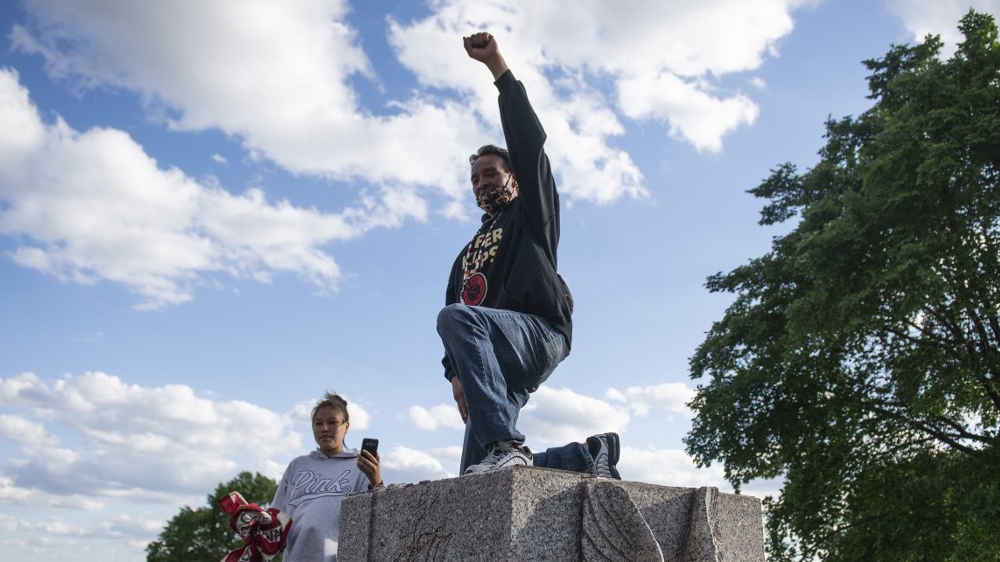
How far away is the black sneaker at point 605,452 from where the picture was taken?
146 inches

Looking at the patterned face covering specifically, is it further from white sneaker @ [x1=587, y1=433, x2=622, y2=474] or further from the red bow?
the red bow

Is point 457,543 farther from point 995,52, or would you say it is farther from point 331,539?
point 995,52

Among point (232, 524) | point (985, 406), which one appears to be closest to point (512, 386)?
point (232, 524)

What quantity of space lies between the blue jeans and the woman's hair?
1666 mm

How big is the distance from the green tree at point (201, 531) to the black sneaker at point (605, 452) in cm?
3580

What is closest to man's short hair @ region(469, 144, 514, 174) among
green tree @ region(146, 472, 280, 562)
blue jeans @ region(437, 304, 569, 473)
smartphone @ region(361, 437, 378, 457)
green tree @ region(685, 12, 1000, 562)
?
blue jeans @ region(437, 304, 569, 473)

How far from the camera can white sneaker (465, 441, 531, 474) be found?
11.0 feet

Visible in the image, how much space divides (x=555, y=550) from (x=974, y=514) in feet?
45.8

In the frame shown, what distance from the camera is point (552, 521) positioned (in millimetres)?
3037

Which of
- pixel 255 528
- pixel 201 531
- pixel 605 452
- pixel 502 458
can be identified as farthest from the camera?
pixel 201 531

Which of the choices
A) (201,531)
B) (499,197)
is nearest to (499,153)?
(499,197)

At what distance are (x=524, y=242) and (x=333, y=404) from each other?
2.05 meters

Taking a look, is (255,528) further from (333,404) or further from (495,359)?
(495,359)

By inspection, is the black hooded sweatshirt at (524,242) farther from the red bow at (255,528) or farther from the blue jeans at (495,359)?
the red bow at (255,528)
